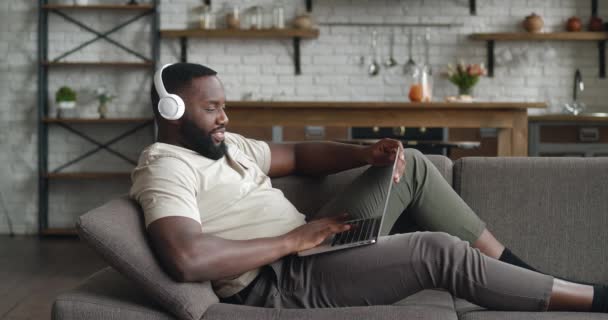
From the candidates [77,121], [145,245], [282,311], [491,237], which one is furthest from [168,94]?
[77,121]

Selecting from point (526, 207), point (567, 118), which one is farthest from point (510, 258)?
point (567, 118)

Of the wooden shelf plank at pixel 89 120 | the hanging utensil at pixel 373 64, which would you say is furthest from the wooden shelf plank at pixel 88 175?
the hanging utensil at pixel 373 64

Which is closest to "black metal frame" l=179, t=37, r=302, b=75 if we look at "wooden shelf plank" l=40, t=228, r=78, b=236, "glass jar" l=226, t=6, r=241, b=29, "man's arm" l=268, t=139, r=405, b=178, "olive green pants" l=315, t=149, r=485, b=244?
"glass jar" l=226, t=6, r=241, b=29

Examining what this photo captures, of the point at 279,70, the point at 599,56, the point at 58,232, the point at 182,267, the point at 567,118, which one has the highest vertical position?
the point at 599,56

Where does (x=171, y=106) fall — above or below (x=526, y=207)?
above

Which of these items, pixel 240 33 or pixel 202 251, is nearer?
pixel 202 251

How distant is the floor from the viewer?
3.44 metres

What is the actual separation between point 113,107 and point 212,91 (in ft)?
13.7

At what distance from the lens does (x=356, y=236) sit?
78.0 inches

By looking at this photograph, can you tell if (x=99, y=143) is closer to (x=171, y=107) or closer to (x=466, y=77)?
(x=466, y=77)

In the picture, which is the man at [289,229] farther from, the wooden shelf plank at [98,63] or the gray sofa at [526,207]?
the wooden shelf plank at [98,63]

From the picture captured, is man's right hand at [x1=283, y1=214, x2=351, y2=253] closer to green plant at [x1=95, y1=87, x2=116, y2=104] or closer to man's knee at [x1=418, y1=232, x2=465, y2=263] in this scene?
man's knee at [x1=418, y1=232, x2=465, y2=263]

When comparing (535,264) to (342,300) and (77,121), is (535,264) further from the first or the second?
(77,121)

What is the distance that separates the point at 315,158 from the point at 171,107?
572mm
